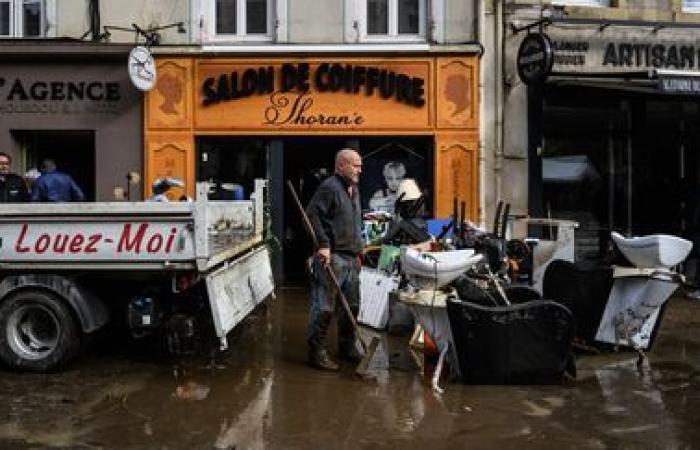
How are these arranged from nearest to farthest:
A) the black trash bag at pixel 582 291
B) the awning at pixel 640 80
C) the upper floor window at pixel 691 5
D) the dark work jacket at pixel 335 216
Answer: the dark work jacket at pixel 335 216
the black trash bag at pixel 582 291
the awning at pixel 640 80
the upper floor window at pixel 691 5

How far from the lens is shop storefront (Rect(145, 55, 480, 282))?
45.5 ft

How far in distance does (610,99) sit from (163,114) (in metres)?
7.31

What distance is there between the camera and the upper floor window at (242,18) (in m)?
14.3

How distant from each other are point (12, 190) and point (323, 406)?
19.0 ft

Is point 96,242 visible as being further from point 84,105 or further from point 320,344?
point 84,105

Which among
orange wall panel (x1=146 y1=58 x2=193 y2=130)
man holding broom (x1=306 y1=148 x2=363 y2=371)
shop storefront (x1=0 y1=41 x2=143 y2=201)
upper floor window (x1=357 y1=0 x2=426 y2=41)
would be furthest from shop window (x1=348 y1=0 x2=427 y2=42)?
man holding broom (x1=306 y1=148 x2=363 y2=371)

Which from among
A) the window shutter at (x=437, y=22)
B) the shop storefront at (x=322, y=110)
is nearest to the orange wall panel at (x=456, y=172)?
the shop storefront at (x=322, y=110)

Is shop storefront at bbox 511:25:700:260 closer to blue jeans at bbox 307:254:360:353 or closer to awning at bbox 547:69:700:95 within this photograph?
awning at bbox 547:69:700:95

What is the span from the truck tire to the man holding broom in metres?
2.01

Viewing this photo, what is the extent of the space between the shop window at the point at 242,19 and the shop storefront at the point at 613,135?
13.2 ft

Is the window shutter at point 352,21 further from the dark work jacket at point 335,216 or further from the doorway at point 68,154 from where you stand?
the dark work jacket at point 335,216

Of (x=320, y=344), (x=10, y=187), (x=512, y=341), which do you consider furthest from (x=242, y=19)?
(x=512, y=341)

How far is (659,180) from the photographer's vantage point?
15.3 m

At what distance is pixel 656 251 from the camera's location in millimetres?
7605
